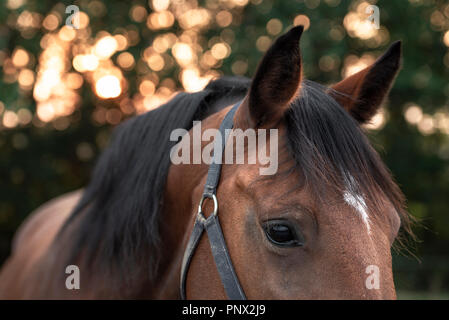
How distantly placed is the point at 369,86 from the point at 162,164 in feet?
3.66

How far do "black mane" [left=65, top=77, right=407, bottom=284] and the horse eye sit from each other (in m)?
0.19

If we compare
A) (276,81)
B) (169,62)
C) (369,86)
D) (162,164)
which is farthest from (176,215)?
(169,62)

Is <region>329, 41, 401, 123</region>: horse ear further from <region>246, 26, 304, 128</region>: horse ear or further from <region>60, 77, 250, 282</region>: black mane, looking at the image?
<region>60, 77, 250, 282</region>: black mane

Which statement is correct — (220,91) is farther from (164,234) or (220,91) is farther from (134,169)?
(164,234)

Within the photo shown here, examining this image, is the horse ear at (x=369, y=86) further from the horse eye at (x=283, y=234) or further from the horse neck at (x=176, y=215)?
the horse eye at (x=283, y=234)

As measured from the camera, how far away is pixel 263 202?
5.21 feet

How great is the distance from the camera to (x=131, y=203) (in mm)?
2166

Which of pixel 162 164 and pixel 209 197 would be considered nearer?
pixel 209 197

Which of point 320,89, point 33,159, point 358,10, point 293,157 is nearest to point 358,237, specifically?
point 293,157

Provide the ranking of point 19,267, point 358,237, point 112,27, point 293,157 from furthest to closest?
point 112,27
point 19,267
point 293,157
point 358,237

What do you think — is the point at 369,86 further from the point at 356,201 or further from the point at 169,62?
the point at 169,62

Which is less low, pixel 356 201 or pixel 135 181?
pixel 135 181

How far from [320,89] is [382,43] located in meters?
6.79

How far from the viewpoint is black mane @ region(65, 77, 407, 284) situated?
5.49ft
